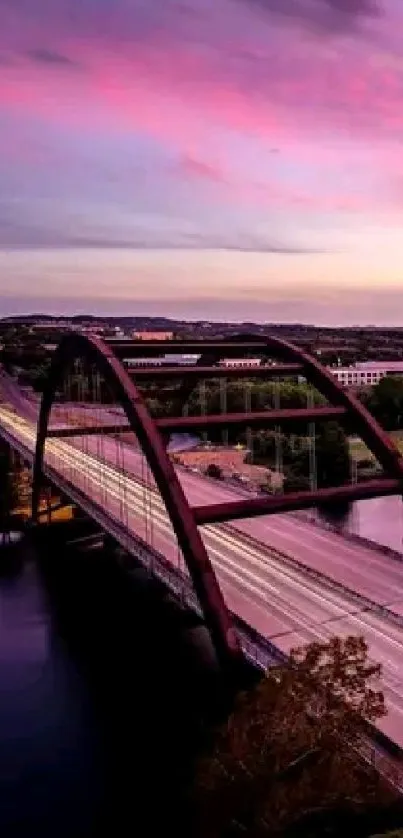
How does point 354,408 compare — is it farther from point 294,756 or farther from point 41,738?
point 294,756

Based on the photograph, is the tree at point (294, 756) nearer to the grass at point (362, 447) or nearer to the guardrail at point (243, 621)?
the guardrail at point (243, 621)

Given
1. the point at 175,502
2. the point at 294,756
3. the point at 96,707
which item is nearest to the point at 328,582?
the point at 175,502

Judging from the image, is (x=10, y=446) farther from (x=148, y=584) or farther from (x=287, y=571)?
(x=287, y=571)

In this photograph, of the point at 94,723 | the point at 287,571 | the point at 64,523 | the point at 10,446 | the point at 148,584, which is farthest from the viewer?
the point at 10,446

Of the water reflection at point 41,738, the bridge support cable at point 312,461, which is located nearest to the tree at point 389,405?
the bridge support cable at point 312,461

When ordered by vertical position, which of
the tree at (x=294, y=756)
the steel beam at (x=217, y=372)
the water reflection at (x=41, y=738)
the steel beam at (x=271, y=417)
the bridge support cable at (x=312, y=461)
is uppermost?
the steel beam at (x=217, y=372)

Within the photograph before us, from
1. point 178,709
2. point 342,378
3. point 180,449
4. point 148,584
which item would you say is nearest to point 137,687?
point 178,709

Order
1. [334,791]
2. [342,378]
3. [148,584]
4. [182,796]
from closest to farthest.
Answer: [334,791] < [182,796] < [148,584] < [342,378]
